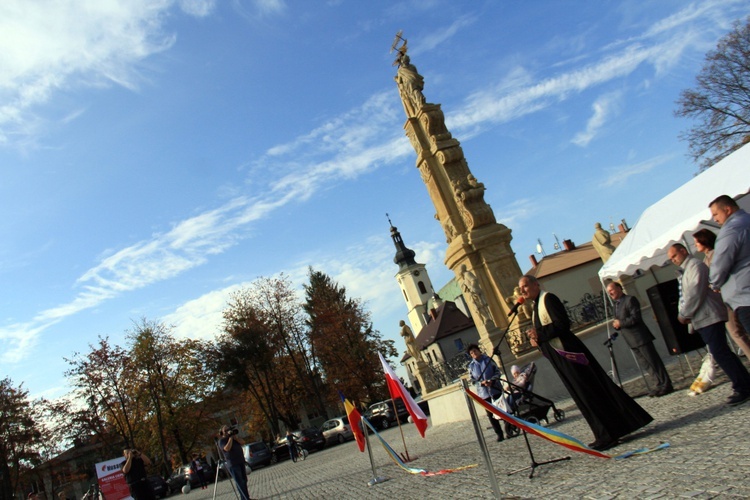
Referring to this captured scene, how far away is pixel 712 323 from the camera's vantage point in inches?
280

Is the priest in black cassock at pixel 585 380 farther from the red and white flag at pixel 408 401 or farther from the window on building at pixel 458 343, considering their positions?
the window on building at pixel 458 343

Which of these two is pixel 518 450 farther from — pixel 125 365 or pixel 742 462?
pixel 125 365

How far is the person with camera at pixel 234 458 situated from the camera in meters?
10.6

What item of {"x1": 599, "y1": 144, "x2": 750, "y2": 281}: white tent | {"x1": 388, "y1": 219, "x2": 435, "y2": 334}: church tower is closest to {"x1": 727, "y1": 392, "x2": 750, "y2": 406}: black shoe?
{"x1": 599, "y1": 144, "x2": 750, "y2": 281}: white tent

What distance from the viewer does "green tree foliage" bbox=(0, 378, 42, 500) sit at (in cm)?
3603

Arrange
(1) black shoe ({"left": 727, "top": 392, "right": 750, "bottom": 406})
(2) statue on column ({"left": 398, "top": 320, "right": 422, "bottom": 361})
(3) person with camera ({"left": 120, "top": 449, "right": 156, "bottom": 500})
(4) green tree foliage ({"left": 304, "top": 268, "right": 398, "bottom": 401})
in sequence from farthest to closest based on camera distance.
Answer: (4) green tree foliage ({"left": 304, "top": 268, "right": 398, "bottom": 401}) → (2) statue on column ({"left": 398, "top": 320, "right": 422, "bottom": 361}) → (3) person with camera ({"left": 120, "top": 449, "right": 156, "bottom": 500}) → (1) black shoe ({"left": 727, "top": 392, "right": 750, "bottom": 406})

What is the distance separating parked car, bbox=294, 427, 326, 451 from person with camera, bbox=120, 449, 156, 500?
21.1m

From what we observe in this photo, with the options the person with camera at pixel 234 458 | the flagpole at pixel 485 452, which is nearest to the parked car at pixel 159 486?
the person with camera at pixel 234 458

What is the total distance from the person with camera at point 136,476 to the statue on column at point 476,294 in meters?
9.07

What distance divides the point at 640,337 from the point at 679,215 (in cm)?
248

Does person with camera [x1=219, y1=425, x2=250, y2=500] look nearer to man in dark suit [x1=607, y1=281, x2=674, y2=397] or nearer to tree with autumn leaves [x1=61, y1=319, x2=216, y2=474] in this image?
man in dark suit [x1=607, y1=281, x2=674, y2=397]

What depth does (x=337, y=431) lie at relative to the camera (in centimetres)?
3294

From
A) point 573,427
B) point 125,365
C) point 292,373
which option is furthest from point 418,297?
point 573,427

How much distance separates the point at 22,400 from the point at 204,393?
12003mm
